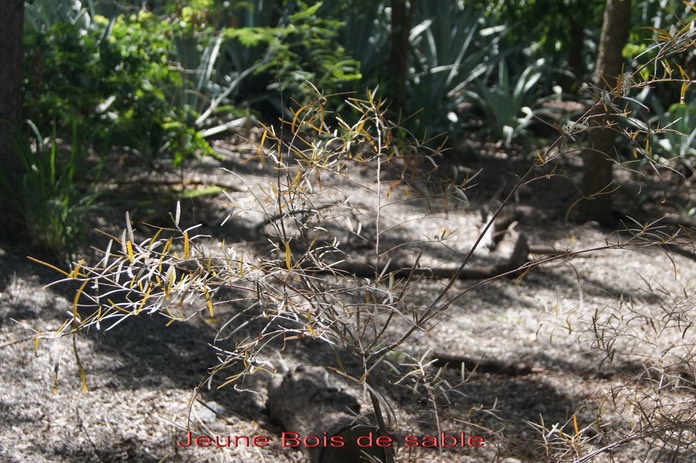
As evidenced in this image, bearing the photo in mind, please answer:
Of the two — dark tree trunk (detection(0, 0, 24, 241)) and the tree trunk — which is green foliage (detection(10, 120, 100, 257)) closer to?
dark tree trunk (detection(0, 0, 24, 241))

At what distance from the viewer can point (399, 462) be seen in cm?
296

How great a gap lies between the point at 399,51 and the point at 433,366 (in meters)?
5.46

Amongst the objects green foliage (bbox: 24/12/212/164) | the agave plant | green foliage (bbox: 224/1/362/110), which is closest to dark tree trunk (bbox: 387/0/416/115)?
the agave plant

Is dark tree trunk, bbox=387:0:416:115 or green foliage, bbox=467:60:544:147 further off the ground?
dark tree trunk, bbox=387:0:416:115

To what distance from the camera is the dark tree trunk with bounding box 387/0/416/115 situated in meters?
7.85

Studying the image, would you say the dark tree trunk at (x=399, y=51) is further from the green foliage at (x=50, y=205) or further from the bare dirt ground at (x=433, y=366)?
the green foliage at (x=50, y=205)

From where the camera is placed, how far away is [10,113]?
14.8 ft

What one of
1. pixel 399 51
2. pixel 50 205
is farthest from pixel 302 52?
pixel 50 205

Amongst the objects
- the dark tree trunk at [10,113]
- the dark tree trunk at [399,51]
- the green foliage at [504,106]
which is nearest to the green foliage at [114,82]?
the dark tree trunk at [10,113]

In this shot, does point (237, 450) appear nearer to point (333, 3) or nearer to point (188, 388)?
point (188, 388)

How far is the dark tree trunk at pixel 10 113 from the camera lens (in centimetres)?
440

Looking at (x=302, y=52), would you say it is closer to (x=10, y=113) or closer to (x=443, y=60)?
(x=443, y=60)

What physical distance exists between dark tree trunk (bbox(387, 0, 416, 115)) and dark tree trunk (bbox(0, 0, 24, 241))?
403 centimetres

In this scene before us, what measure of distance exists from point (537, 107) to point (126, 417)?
6727 millimetres
